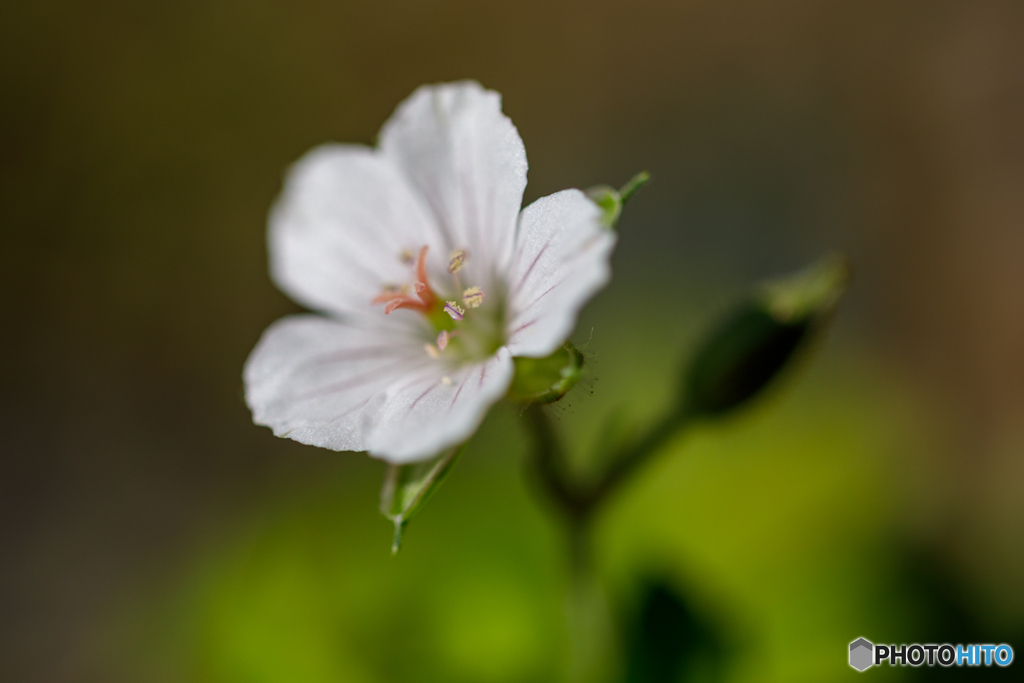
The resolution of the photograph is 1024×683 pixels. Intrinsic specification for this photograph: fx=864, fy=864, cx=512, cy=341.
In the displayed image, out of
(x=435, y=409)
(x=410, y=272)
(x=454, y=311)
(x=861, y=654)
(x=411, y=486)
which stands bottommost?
(x=861, y=654)

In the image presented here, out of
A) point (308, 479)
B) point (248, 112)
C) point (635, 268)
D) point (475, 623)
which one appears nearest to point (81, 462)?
point (308, 479)

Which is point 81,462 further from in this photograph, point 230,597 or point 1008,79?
point 1008,79

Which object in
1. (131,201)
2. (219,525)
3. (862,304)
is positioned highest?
(131,201)

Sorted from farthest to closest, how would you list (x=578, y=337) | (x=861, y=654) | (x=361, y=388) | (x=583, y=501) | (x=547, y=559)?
(x=578, y=337) < (x=547, y=559) < (x=861, y=654) < (x=583, y=501) < (x=361, y=388)

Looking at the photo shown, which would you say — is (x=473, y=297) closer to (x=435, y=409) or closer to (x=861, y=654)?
(x=435, y=409)

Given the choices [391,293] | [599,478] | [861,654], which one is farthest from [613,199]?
[861,654]

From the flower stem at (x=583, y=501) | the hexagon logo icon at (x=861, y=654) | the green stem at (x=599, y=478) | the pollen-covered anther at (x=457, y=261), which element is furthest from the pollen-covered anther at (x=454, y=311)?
the hexagon logo icon at (x=861, y=654)
